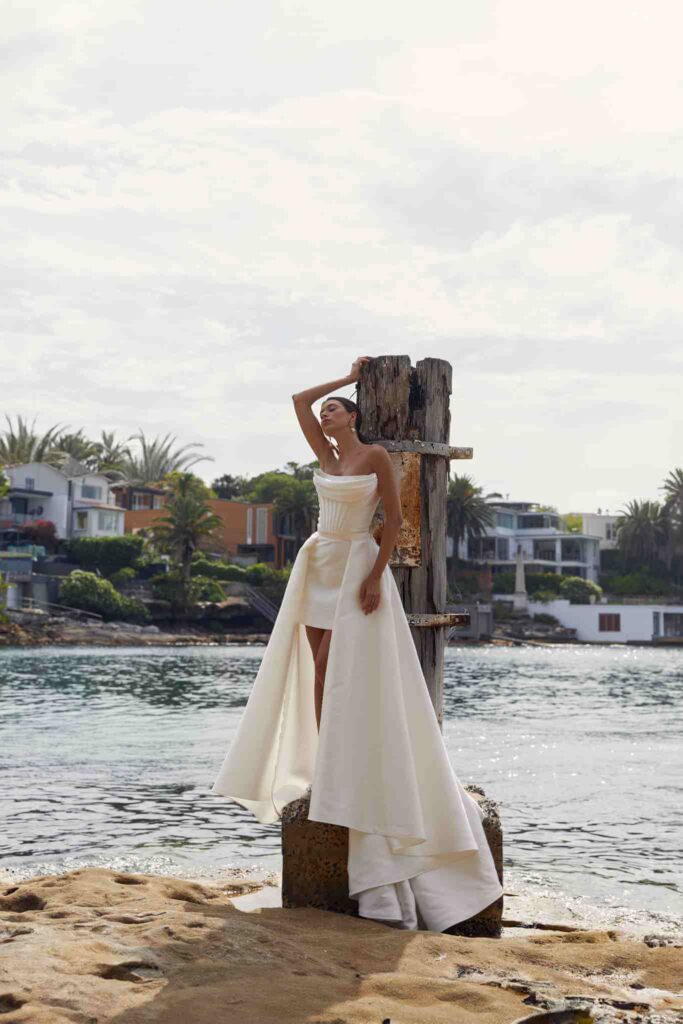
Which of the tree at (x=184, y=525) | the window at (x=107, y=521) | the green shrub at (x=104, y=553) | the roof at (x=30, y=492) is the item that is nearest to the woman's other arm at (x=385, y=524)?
the tree at (x=184, y=525)

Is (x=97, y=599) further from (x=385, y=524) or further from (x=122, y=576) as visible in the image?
(x=385, y=524)

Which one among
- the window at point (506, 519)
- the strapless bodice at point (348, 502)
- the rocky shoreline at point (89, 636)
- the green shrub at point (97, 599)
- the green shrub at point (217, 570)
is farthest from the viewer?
the window at point (506, 519)

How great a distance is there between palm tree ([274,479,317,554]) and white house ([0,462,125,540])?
42.4 feet

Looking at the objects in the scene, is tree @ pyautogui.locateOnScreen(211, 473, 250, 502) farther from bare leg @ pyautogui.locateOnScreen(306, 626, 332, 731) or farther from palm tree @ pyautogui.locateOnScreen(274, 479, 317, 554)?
bare leg @ pyautogui.locateOnScreen(306, 626, 332, 731)

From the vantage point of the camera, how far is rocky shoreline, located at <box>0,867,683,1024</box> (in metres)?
3.77

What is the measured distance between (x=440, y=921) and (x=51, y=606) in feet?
209

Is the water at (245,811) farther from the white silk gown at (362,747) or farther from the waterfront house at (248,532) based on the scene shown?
the waterfront house at (248,532)

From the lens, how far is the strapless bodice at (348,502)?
5.93 metres

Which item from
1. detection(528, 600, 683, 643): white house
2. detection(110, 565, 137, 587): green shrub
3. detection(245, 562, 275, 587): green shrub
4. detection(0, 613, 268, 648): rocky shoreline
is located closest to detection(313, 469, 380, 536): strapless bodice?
detection(0, 613, 268, 648): rocky shoreline

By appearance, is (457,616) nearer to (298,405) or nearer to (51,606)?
(298,405)

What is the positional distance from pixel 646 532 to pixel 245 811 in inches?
3886

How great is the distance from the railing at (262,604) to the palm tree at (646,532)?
43.8m

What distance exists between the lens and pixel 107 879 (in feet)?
19.9

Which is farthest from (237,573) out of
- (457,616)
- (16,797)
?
(457,616)
